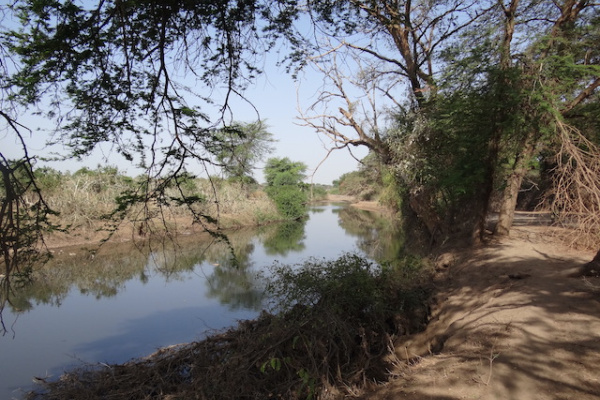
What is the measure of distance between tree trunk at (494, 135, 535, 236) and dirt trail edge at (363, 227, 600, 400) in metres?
1.44

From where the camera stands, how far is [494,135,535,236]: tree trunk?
20.5ft

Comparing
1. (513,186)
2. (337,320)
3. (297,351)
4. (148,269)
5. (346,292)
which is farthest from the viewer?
(148,269)

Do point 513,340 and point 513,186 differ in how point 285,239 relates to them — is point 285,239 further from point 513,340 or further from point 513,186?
point 513,340

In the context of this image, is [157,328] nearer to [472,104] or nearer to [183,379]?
[183,379]

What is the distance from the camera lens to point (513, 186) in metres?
6.80

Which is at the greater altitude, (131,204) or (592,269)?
(131,204)

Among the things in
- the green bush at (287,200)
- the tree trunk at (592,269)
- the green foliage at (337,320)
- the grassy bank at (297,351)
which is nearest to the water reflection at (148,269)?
the green foliage at (337,320)

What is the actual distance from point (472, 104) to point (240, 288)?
25.8ft

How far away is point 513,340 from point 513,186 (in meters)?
4.22

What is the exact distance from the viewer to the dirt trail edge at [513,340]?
2.80 m

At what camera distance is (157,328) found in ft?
26.7

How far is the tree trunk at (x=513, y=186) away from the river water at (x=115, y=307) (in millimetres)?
2940

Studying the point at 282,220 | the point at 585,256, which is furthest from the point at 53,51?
the point at 282,220

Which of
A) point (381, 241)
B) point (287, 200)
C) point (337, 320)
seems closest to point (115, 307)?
point (337, 320)
